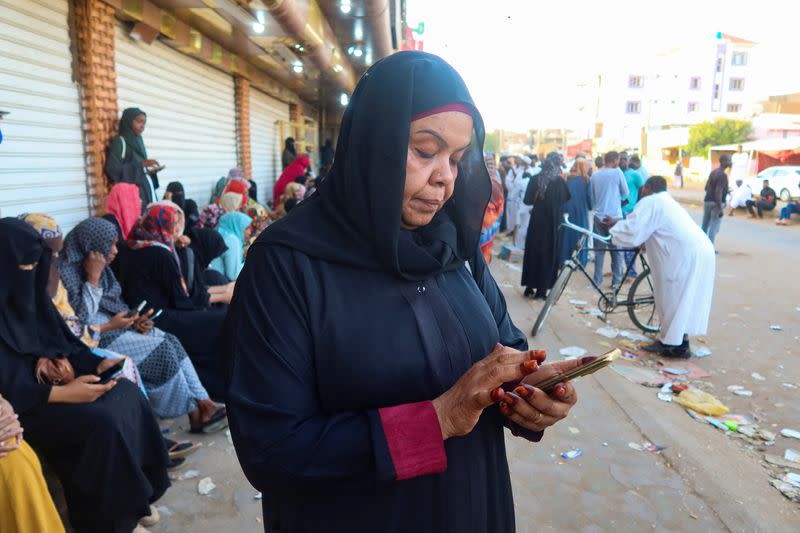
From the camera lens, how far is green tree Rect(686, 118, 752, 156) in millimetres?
34531

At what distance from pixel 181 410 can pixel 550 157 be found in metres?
6.15

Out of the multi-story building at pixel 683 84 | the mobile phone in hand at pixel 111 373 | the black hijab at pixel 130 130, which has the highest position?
the multi-story building at pixel 683 84

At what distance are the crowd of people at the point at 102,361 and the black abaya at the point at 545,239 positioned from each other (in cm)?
432

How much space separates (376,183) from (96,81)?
16.7ft

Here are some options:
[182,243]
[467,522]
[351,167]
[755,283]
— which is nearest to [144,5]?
[182,243]

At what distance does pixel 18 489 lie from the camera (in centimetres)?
206

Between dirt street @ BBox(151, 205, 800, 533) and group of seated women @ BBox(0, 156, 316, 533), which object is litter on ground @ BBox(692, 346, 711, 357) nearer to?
dirt street @ BBox(151, 205, 800, 533)

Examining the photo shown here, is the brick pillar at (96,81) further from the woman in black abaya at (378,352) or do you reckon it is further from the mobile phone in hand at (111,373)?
the woman in black abaya at (378,352)

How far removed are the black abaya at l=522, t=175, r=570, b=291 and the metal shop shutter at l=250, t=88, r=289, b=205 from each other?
6.09m

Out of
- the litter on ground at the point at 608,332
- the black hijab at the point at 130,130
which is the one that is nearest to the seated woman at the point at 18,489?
the black hijab at the point at 130,130

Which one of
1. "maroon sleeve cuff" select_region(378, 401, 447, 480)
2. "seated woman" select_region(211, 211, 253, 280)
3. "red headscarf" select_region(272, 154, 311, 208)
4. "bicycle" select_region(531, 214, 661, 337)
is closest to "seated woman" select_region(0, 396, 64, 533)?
"maroon sleeve cuff" select_region(378, 401, 447, 480)

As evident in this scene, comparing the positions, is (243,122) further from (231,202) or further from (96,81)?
(96,81)

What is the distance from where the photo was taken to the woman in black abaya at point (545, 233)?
7527 millimetres

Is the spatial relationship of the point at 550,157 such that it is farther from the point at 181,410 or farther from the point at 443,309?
the point at 443,309
